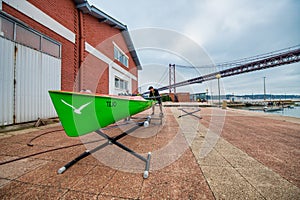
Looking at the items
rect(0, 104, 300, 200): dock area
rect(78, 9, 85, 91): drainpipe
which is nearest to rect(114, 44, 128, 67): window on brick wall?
rect(78, 9, 85, 91): drainpipe

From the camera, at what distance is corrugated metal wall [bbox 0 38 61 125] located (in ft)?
8.43

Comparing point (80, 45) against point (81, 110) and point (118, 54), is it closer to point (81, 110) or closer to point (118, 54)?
point (118, 54)

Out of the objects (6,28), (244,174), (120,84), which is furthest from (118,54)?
(244,174)

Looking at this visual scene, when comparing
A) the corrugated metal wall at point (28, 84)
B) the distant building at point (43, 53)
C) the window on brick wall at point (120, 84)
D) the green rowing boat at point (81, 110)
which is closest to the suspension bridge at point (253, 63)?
the window on brick wall at point (120, 84)

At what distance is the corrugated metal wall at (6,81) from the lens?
2.47 metres

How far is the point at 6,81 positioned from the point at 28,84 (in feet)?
1.35

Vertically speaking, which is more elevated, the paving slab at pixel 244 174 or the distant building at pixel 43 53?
the distant building at pixel 43 53

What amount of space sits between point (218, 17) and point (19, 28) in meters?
8.00

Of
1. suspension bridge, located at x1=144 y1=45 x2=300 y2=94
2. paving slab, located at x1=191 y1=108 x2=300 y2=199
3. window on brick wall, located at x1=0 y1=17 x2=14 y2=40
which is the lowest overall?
paving slab, located at x1=191 y1=108 x2=300 y2=199

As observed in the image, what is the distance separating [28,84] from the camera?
295 cm

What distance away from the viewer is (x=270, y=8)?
6020 millimetres

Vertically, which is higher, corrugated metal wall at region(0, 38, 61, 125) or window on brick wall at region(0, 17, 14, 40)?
window on brick wall at region(0, 17, 14, 40)

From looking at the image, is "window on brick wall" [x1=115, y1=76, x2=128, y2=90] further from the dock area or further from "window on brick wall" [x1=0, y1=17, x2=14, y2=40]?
the dock area

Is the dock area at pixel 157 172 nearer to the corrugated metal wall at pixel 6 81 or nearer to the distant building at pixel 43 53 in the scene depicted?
the corrugated metal wall at pixel 6 81
